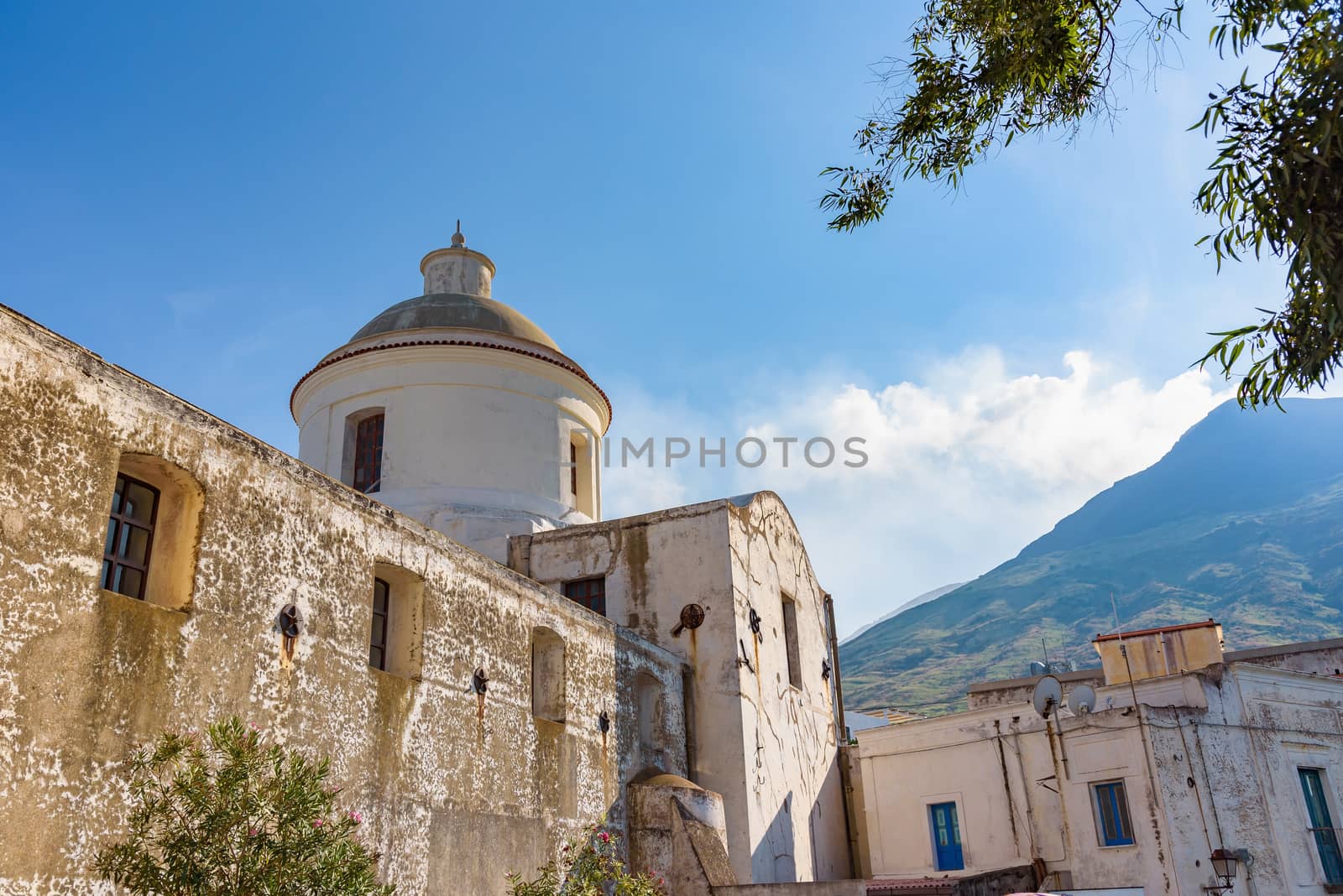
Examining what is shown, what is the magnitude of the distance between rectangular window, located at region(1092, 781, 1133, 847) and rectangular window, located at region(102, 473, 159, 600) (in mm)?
14631

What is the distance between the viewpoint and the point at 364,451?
17.3 meters

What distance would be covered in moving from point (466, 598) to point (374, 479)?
6.28m

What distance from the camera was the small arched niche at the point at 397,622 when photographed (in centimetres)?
1029

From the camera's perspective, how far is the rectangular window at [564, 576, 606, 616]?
16.1 metres

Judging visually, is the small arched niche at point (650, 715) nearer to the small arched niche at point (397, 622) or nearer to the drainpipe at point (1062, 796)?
the small arched niche at point (397, 622)

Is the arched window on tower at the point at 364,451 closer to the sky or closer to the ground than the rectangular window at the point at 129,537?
closer to the sky

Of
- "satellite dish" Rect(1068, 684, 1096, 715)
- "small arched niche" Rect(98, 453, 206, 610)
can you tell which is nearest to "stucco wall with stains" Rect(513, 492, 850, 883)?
"satellite dish" Rect(1068, 684, 1096, 715)

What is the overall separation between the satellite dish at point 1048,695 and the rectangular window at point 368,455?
10.3m

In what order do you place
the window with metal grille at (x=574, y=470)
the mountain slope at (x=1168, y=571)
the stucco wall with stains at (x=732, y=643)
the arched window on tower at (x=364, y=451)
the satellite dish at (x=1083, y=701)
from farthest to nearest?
the mountain slope at (x=1168, y=571) → the window with metal grille at (x=574, y=470) → the satellite dish at (x=1083, y=701) → the arched window on tower at (x=364, y=451) → the stucco wall with stains at (x=732, y=643)

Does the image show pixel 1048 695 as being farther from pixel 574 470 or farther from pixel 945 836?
pixel 574 470

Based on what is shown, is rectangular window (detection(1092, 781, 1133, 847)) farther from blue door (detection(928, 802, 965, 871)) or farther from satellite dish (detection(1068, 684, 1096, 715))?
blue door (detection(928, 802, 965, 871))

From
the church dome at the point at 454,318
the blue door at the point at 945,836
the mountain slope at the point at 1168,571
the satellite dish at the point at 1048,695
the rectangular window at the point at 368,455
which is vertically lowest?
the blue door at the point at 945,836

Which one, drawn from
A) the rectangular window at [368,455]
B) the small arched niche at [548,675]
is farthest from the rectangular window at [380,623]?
the rectangular window at [368,455]

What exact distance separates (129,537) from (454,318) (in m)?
10.2
